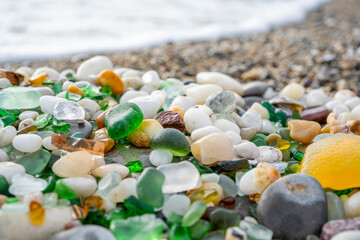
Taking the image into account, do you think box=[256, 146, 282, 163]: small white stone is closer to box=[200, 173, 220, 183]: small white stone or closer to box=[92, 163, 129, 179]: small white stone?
box=[200, 173, 220, 183]: small white stone

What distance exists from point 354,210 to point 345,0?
18.4ft

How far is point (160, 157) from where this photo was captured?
127 centimetres

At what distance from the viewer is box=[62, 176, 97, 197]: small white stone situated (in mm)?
1104

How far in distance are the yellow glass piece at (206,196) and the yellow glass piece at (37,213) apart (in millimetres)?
431

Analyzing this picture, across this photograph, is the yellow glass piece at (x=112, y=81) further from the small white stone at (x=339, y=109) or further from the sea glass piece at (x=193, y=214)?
the small white stone at (x=339, y=109)

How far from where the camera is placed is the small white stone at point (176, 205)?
1.10 metres

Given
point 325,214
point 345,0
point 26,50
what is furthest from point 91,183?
point 345,0

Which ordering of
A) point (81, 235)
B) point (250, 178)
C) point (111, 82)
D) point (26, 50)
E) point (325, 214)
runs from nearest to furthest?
point (81, 235), point (325, 214), point (250, 178), point (111, 82), point (26, 50)

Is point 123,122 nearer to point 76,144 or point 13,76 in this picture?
point 76,144

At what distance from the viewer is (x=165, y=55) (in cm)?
337

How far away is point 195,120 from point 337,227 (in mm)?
666

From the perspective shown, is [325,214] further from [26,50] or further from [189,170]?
[26,50]

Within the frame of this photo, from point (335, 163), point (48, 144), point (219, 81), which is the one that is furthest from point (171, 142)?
point (219, 81)

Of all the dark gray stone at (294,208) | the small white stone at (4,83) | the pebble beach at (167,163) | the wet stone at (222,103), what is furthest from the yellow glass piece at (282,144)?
the small white stone at (4,83)
